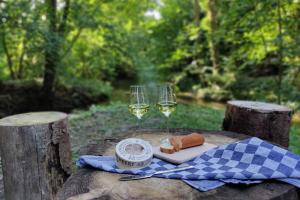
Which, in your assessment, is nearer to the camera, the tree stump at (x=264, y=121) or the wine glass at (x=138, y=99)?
the wine glass at (x=138, y=99)

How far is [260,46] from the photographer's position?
544cm

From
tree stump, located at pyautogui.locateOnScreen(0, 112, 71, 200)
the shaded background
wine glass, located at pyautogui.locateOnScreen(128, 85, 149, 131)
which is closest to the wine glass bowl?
wine glass, located at pyautogui.locateOnScreen(128, 85, 149, 131)

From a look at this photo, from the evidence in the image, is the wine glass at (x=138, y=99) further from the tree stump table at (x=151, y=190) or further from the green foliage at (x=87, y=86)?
the green foliage at (x=87, y=86)

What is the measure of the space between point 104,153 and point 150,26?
9.03m

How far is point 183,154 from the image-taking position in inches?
55.0

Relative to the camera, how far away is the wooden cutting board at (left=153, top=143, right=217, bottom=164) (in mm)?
1342

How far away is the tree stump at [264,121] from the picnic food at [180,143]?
0.82 meters

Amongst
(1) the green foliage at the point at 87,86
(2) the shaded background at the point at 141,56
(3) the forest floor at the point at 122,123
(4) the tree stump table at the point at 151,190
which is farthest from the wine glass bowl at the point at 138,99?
(1) the green foliage at the point at 87,86

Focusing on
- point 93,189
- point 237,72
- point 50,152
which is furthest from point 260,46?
point 93,189

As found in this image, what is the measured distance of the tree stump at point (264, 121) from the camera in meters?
2.15

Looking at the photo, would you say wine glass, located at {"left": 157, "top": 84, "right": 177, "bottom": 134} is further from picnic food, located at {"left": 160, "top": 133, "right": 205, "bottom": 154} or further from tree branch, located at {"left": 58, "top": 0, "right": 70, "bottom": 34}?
tree branch, located at {"left": 58, "top": 0, "right": 70, "bottom": 34}

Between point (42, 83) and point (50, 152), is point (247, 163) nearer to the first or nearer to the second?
point (50, 152)

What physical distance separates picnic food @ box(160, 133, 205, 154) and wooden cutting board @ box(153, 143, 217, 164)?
18 millimetres

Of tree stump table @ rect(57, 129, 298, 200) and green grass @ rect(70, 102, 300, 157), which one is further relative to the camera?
green grass @ rect(70, 102, 300, 157)
